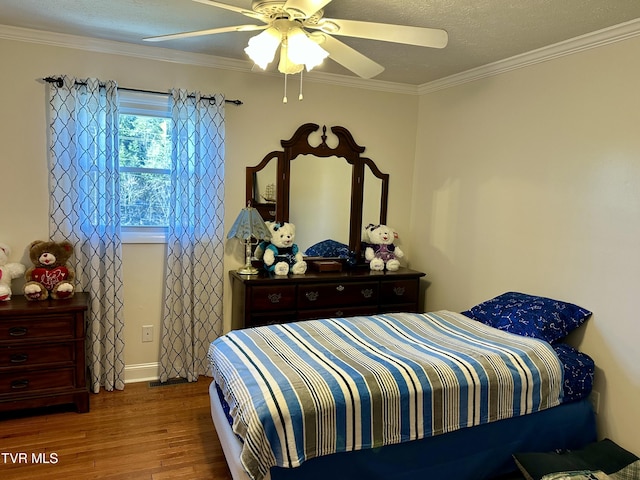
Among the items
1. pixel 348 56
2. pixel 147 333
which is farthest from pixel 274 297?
pixel 348 56

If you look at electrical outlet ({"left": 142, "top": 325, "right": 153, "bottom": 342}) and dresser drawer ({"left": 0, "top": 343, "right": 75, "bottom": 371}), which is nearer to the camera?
dresser drawer ({"left": 0, "top": 343, "right": 75, "bottom": 371})

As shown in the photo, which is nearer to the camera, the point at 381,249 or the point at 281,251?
the point at 281,251

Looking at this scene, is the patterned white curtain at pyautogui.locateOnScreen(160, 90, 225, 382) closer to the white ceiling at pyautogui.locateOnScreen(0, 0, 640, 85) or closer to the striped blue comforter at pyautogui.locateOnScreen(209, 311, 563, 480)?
the white ceiling at pyautogui.locateOnScreen(0, 0, 640, 85)

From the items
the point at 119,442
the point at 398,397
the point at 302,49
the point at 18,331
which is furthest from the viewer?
the point at 18,331

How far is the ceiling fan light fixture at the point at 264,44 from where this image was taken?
194 centimetres

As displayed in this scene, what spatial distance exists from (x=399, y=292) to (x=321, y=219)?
87 centimetres

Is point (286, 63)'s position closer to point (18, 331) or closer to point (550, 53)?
point (550, 53)

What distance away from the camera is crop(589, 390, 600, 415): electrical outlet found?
261 centimetres

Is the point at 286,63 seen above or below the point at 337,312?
above

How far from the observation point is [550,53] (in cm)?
282

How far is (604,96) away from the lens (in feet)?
8.39

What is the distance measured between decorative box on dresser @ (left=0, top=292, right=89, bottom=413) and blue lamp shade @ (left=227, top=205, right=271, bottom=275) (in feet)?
3.53

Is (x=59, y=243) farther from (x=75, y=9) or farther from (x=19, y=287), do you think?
(x=75, y=9)

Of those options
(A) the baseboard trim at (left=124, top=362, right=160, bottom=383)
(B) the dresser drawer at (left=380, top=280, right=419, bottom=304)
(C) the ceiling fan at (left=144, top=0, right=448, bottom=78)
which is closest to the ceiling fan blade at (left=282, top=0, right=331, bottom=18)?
(C) the ceiling fan at (left=144, top=0, right=448, bottom=78)
